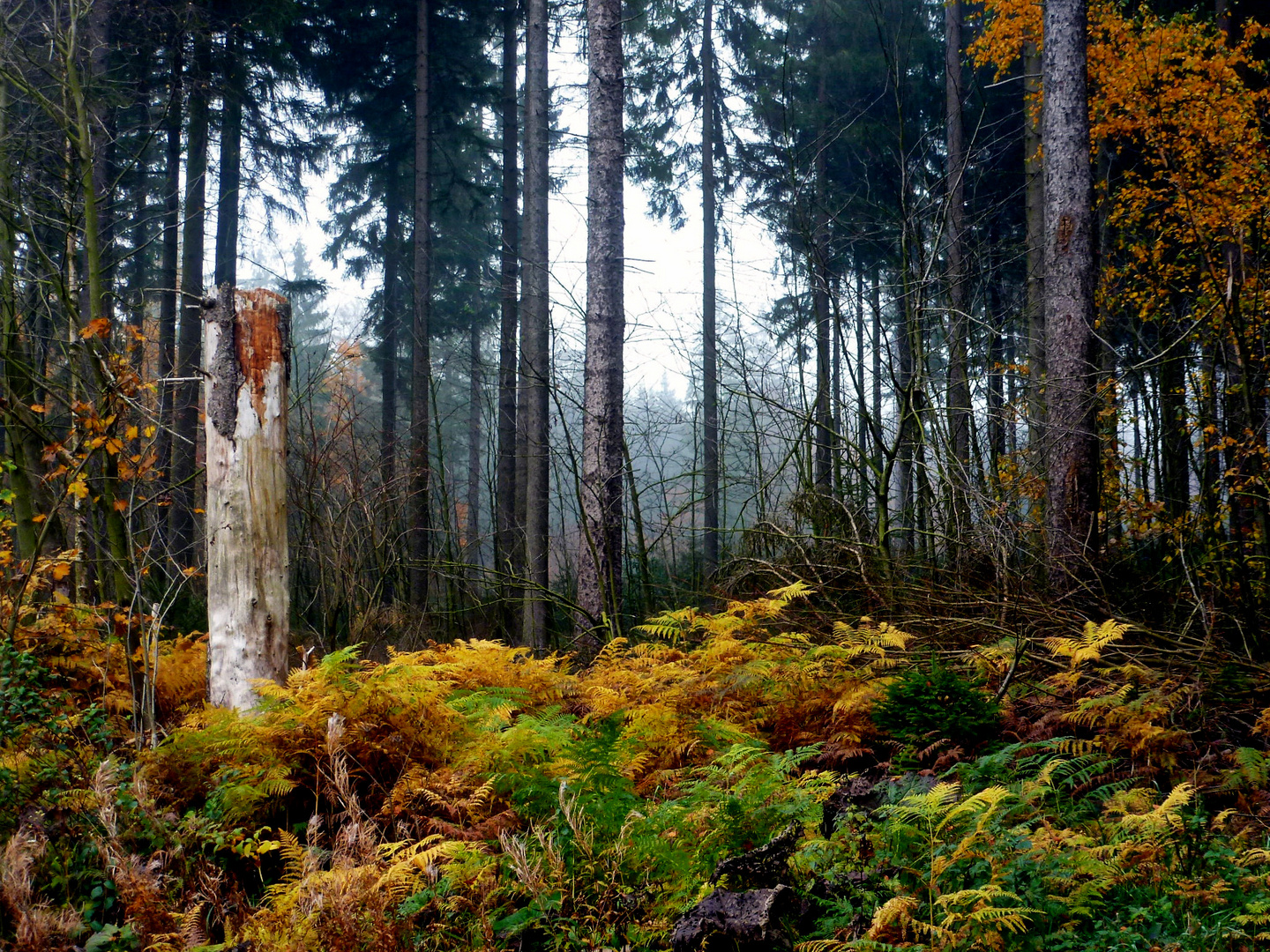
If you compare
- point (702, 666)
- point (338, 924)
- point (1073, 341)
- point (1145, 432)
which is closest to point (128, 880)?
point (338, 924)

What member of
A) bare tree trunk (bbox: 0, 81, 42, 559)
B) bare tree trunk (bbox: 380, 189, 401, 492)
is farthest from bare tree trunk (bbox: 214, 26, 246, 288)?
bare tree trunk (bbox: 0, 81, 42, 559)

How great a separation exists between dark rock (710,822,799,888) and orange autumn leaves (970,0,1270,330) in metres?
10.5

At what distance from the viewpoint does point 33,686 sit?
Answer: 5.17 meters

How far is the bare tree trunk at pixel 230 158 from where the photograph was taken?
13656mm

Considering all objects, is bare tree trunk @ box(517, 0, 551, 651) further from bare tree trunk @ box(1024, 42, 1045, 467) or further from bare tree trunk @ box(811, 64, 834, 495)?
bare tree trunk @ box(1024, 42, 1045, 467)

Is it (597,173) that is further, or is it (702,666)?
(597,173)

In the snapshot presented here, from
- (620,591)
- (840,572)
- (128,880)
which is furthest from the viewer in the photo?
(620,591)

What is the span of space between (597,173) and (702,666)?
17.4 ft

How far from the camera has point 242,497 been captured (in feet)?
15.7

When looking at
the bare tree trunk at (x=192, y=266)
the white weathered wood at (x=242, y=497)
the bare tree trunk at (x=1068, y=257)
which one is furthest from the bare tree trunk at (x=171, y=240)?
the bare tree trunk at (x=1068, y=257)

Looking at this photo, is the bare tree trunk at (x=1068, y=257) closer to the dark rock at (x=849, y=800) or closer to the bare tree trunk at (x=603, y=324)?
the bare tree trunk at (x=603, y=324)

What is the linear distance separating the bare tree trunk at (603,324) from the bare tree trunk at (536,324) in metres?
1.42

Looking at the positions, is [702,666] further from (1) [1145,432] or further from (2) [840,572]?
(1) [1145,432]

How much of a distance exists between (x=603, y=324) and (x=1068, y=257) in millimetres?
4185
